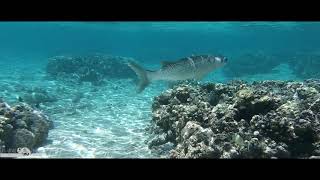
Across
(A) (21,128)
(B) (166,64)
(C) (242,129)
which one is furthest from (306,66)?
(A) (21,128)

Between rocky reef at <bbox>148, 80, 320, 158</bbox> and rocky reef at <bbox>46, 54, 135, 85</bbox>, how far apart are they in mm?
12765

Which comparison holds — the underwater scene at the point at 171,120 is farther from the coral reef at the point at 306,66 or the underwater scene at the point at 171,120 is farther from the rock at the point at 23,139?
the coral reef at the point at 306,66

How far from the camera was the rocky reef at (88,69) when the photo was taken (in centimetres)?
2372

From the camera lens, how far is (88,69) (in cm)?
2525

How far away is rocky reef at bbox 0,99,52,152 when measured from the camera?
923 centimetres

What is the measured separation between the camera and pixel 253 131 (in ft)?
26.9

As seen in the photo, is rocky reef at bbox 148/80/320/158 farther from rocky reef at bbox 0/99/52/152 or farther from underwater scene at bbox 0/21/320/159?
rocky reef at bbox 0/99/52/152

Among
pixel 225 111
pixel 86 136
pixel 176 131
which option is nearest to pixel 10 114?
pixel 86 136

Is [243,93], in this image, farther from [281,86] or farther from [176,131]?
[281,86]

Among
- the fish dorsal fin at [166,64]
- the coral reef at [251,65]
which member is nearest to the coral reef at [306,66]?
the coral reef at [251,65]

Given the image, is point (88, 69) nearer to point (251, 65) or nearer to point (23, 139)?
point (251, 65)

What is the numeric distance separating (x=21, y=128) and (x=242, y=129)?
564cm

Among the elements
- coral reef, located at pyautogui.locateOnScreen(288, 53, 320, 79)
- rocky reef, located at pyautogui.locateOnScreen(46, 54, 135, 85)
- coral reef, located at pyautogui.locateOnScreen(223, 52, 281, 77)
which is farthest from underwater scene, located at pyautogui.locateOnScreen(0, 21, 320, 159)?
coral reef, located at pyautogui.locateOnScreen(223, 52, 281, 77)
